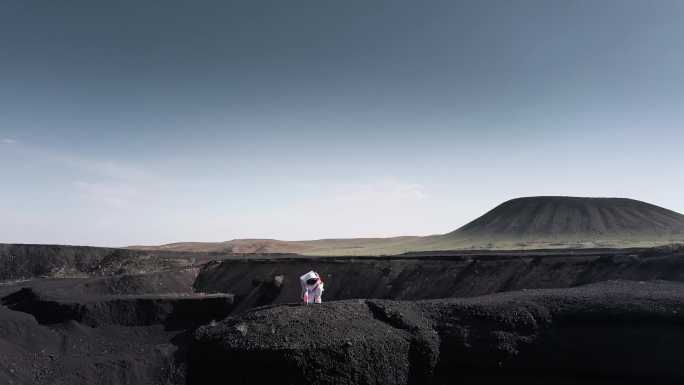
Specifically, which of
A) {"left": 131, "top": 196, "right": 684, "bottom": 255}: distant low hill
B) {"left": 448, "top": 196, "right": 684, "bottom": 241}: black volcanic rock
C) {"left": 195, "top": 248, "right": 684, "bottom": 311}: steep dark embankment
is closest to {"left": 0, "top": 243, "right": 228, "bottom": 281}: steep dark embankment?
{"left": 195, "top": 248, "right": 684, "bottom": 311}: steep dark embankment

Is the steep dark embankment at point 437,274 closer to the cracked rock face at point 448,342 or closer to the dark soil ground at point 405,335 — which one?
the dark soil ground at point 405,335

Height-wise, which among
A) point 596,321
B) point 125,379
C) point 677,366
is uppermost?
point 596,321

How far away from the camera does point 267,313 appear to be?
36.9ft

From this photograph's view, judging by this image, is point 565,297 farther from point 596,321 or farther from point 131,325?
point 131,325

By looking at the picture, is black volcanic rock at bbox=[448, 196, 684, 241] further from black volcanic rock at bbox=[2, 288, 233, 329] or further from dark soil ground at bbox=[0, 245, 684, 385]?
black volcanic rock at bbox=[2, 288, 233, 329]

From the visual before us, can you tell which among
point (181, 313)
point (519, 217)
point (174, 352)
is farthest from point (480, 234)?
point (174, 352)

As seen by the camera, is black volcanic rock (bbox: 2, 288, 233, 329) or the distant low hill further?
the distant low hill

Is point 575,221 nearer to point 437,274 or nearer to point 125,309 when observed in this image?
point 437,274

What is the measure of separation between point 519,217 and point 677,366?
68.3m

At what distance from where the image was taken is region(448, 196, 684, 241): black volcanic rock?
2508 inches

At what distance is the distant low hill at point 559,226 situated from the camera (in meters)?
61.1

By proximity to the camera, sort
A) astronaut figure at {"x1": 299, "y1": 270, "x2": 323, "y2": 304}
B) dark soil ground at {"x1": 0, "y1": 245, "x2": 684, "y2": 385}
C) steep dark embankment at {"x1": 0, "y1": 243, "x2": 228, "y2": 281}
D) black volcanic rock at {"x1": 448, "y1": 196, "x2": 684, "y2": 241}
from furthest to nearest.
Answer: black volcanic rock at {"x1": 448, "y1": 196, "x2": 684, "y2": 241}, steep dark embankment at {"x1": 0, "y1": 243, "x2": 228, "y2": 281}, astronaut figure at {"x1": 299, "y1": 270, "x2": 323, "y2": 304}, dark soil ground at {"x1": 0, "y1": 245, "x2": 684, "y2": 385}

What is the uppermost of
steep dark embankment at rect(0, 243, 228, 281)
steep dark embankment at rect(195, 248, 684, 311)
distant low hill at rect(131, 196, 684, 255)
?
distant low hill at rect(131, 196, 684, 255)

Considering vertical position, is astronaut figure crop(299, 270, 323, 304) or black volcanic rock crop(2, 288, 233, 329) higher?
astronaut figure crop(299, 270, 323, 304)
